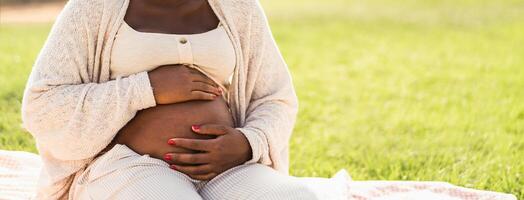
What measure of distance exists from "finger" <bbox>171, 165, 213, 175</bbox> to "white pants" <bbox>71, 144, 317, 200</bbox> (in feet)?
0.06

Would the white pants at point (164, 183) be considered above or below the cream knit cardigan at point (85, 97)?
below

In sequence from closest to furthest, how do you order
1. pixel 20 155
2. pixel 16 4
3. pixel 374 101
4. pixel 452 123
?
pixel 20 155
pixel 452 123
pixel 374 101
pixel 16 4

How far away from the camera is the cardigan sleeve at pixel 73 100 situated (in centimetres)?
282

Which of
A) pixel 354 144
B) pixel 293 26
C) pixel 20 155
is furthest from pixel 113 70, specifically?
pixel 293 26

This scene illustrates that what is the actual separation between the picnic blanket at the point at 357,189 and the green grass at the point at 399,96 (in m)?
0.43

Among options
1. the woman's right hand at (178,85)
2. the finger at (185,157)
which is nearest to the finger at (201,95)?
the woman's right hand at (178,85)

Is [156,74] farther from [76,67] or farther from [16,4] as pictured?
[16,4]

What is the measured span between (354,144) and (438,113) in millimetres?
1220

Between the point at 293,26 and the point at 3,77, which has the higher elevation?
the point at 3,77

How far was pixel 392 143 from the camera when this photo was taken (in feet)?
17.2

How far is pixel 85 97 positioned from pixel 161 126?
30 centimetres

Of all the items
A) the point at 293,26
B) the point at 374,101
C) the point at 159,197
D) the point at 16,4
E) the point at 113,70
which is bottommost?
the point at 16,4

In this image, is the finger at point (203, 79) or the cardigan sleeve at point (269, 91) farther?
the cardigan sleeve at point (269, 91)

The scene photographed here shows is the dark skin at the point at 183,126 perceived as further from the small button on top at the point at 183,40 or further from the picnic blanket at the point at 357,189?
the picnic blanket at the point at 357,189
